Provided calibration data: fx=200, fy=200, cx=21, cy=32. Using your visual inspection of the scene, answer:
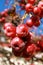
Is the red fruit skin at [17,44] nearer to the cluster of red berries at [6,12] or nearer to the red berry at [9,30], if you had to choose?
the red berry at [9,30]

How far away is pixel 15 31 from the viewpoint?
2.49 ft

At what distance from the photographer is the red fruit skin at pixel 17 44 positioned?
2.34 ft

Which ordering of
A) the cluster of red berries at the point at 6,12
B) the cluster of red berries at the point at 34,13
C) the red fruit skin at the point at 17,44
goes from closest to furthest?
the red fruit skin at the point at 17,44 → the cluster of red berries at the point at 34,13 → the cluster of red berries at the point at 6,12

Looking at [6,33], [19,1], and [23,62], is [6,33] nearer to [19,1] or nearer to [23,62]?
[23,62]

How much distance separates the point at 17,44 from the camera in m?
0.75

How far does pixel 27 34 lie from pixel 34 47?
0.20ft

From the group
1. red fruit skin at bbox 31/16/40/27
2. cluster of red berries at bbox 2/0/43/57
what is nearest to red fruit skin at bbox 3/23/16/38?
cluster of red berries at bbox 2/0/43/57

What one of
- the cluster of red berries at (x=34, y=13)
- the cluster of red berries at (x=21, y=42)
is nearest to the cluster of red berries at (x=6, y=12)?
the cluster of red berries at (x=34, y=13)

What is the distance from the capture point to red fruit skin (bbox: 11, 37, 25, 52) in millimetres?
713

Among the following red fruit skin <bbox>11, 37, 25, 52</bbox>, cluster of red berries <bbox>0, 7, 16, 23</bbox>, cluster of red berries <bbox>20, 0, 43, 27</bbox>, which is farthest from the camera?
cluster of red berries <bbox>0, 7, 16, 23</bbox>

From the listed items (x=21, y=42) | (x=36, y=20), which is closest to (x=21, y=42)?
(x=21, y=42)

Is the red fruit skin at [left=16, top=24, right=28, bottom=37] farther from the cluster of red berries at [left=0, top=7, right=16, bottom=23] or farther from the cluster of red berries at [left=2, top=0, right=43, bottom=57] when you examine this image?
the cluster of red berries at [left=0, top=7, right=16, bottom=23]

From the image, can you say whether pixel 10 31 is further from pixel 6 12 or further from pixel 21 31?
pixel 6 12

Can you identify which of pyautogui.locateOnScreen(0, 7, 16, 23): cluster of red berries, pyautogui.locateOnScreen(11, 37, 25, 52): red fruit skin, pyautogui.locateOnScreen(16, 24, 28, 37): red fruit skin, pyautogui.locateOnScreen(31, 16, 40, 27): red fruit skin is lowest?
pyautogui.locateOnScreen(11, 37, 25, 52): red fruit skin
